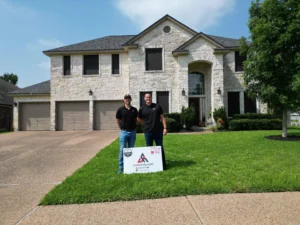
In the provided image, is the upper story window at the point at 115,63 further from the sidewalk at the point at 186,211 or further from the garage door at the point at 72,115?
the sidewalk at the point at 186,211

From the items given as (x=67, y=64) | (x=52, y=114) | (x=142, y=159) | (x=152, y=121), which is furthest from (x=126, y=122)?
(x=67, y=64)

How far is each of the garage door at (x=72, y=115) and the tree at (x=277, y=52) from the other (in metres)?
13.0

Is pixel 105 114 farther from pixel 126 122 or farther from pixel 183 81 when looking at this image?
pixel 126 122

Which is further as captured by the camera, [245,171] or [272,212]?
[245,171]

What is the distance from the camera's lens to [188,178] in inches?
177

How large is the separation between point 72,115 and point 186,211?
54.2 feet

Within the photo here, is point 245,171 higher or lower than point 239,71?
lower

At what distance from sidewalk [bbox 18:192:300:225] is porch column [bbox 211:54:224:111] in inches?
487

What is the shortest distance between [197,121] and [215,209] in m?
14.4

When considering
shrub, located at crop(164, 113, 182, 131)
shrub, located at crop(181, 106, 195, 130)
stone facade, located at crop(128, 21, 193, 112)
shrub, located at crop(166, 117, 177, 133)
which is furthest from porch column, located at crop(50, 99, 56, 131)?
shrub, located at crop(181, 106, 195, 130)

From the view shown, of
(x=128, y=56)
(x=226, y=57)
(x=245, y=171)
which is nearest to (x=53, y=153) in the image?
(x=245, y=171)

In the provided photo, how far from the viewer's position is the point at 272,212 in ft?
10.4

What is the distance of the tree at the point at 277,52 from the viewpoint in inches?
353

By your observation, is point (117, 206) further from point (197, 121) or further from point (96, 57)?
point (96, 57)
